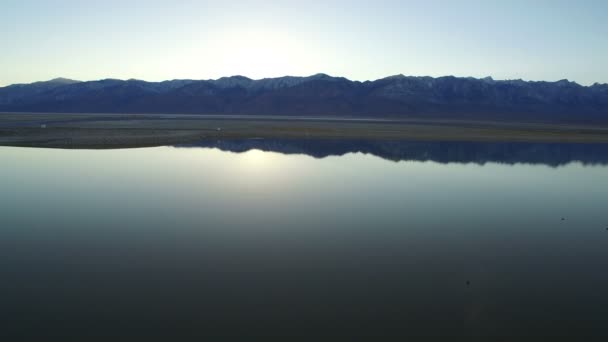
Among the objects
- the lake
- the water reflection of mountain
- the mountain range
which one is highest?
the mountain range

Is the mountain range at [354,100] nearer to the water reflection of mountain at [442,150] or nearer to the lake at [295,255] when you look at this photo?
the water reflection of mountain at [442,150]

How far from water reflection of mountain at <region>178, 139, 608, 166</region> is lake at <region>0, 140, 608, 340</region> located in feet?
37.8

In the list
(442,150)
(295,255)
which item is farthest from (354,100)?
(295,255)

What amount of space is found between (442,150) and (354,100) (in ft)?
432

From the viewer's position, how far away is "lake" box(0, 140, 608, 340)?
843 centimetres

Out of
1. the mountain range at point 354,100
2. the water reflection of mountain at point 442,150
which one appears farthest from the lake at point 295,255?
the mountain range at point 354,100

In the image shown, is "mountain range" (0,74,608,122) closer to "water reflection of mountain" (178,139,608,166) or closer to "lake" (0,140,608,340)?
"water reflection of mountain" (178,139,608,166)

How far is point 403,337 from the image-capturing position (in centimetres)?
793

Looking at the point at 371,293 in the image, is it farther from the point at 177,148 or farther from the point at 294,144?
the point at 294,144

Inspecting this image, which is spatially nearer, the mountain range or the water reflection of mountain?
the water reflection of mountain

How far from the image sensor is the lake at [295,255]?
8.43 metres

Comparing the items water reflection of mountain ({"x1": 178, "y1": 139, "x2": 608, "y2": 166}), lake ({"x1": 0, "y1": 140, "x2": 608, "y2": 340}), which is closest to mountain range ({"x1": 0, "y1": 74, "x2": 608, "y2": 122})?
water reflection of mountain ({"x1": 178, "y1": 139, "x2": 608, "y2": 166})

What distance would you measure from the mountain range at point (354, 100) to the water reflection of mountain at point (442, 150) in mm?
104139

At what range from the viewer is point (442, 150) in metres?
42.0
